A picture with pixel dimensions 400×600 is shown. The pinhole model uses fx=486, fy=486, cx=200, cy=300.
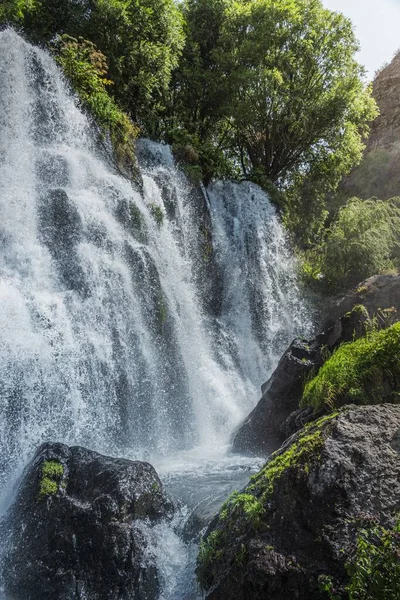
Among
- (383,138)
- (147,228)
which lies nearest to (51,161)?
(147,228)

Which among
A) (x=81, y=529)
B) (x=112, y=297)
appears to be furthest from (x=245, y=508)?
(x=112, y=297)

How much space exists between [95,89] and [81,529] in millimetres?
11160

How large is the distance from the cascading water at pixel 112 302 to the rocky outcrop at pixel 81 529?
1.50 ft

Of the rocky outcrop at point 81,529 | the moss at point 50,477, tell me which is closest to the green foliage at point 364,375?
the rocky outcrop at point 81,529

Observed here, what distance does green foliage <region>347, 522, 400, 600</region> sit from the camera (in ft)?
8.40

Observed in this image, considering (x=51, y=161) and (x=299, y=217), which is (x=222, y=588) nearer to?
(x=51, y=161)

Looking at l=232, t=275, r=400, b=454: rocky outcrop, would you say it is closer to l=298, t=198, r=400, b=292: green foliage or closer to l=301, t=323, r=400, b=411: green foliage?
l=301, t=323, r=400, b=411: green foliage

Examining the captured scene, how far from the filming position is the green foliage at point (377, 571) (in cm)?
256

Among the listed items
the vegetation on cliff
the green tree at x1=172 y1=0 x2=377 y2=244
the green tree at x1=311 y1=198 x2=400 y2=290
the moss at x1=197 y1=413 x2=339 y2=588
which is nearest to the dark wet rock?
the green tree at x1=311 y1=198 x2=400 y2=290

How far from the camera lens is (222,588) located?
350 cm

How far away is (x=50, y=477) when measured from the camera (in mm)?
4863

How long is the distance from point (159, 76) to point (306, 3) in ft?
20.2

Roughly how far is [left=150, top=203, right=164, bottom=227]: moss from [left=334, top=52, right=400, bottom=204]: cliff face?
1123 cm

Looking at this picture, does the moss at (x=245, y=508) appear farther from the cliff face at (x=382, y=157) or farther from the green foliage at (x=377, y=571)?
the cliff face at (x=382, y=157)
